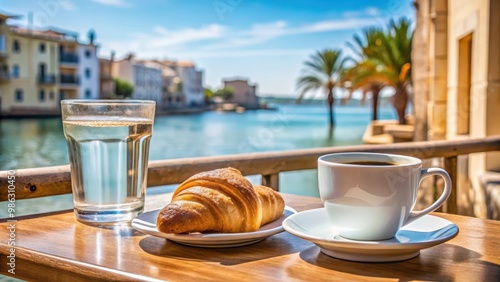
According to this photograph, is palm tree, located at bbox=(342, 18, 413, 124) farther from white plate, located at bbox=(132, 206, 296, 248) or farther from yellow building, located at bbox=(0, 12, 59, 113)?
yellow building, located at bbox=(0, 12, 59, 113)

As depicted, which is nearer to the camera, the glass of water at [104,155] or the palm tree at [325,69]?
the glass of water at [104,155]

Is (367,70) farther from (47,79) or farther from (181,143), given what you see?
(47,79)

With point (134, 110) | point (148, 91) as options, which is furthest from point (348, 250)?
point (148, 91)

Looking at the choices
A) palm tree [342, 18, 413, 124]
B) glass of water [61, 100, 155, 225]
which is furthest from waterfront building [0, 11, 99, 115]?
glass of water [61, 100, 155, 225]

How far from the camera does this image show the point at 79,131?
1.01 meters

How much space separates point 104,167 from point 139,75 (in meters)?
48.2

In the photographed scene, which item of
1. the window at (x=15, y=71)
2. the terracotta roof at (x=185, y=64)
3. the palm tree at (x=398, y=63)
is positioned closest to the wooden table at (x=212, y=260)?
the palm tree at (x=398, y=63)

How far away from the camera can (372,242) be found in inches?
29.6

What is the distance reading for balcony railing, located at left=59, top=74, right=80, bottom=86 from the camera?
36.5 m

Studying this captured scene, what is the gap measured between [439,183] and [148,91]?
44.4 metres

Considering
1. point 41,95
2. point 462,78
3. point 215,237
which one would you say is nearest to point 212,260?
point 215,237

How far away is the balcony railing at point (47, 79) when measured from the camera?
34438mm

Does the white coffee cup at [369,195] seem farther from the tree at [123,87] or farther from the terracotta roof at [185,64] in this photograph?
the terracotta roof at [185,64]

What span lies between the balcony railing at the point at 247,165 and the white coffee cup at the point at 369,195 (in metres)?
0.88
